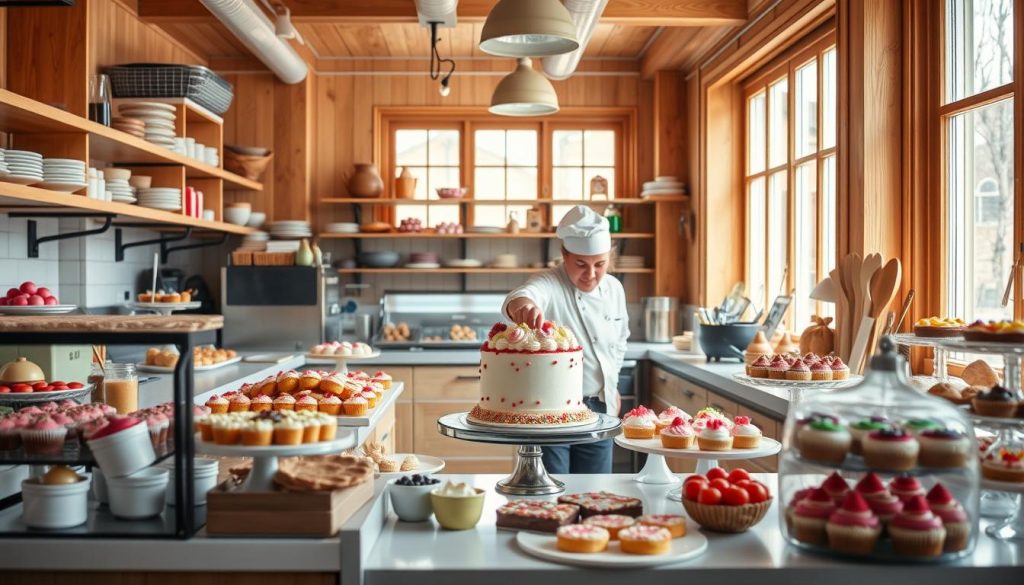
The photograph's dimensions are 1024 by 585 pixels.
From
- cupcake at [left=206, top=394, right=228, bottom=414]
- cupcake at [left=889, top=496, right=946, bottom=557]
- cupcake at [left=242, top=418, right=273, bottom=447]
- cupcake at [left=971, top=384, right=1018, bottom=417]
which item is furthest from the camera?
cupcake at [left=206, top=394, right=228, bottom=414]

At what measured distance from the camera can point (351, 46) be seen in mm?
6297

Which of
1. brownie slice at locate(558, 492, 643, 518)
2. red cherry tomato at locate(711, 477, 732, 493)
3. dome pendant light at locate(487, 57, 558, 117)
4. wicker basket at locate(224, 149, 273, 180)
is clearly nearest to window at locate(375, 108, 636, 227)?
wicker basket at locate(224, 149, 273, 180)

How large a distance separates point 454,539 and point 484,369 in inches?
33.0

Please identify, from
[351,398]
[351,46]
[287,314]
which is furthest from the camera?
[351,46]

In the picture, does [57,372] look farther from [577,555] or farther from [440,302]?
[440,302]

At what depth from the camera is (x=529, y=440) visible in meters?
2.45

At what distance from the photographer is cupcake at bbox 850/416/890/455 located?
6.05 ft

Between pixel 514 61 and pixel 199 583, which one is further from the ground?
pixel 514 61

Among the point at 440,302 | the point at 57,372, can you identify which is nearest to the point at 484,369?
the point at 57,372

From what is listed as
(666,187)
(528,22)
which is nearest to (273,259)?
(666,187)

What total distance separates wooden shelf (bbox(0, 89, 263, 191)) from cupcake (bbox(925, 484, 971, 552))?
2869 millimetres

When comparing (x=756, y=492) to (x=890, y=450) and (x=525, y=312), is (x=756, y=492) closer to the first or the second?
(x=890, y=450)

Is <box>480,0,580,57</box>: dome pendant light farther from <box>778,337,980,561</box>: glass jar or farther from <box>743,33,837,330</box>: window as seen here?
<box>743,33,837,330</box>: window

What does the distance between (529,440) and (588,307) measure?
1348mm
